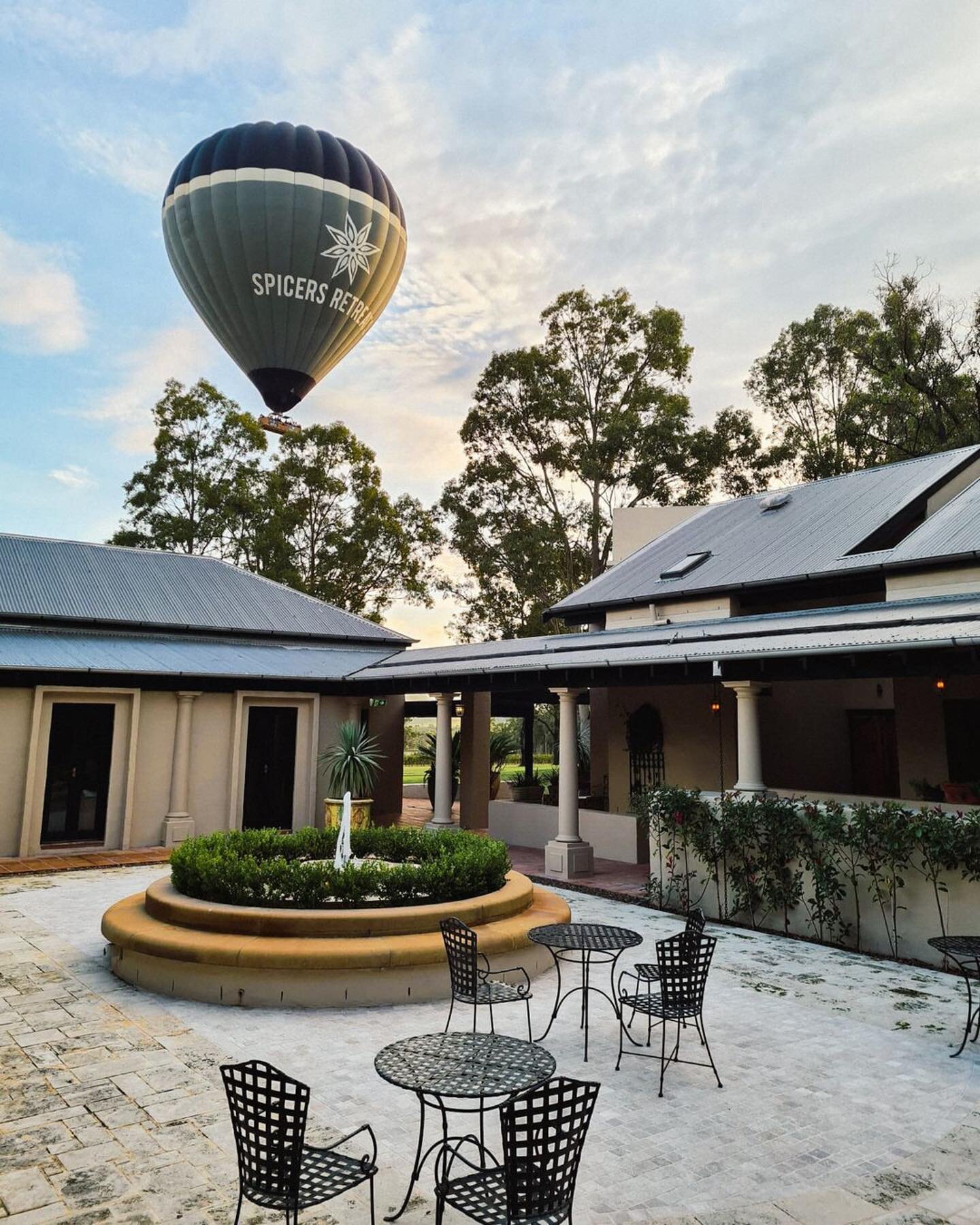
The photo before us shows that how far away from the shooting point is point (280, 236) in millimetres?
14820

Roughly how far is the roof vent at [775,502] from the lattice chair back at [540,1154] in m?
16.1

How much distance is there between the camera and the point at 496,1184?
315 cm

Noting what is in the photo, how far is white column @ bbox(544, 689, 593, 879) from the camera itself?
12609mm

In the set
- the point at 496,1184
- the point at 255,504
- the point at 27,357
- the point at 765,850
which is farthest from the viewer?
the point at 255,504

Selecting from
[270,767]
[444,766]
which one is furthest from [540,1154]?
[270,767]

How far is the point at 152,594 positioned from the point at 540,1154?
18.4 m

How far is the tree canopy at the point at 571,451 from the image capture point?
30578 mm

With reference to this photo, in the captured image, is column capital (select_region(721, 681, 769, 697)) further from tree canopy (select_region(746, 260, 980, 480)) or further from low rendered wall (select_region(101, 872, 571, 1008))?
tree canopy (select_region(746, 260, 980, 480))

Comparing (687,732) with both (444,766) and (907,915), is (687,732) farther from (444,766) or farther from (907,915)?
(907,915)

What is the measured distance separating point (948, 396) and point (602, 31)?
19.4 metres

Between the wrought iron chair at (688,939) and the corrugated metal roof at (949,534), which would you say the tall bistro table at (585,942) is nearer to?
the wrought iron chair at (688,939)

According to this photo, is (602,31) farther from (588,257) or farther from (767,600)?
(767,600)

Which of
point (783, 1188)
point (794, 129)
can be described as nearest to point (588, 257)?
point (794, 129)

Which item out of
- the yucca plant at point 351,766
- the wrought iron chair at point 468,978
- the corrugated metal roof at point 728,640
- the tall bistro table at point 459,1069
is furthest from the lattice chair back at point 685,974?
the yucca plant at point 351,766
